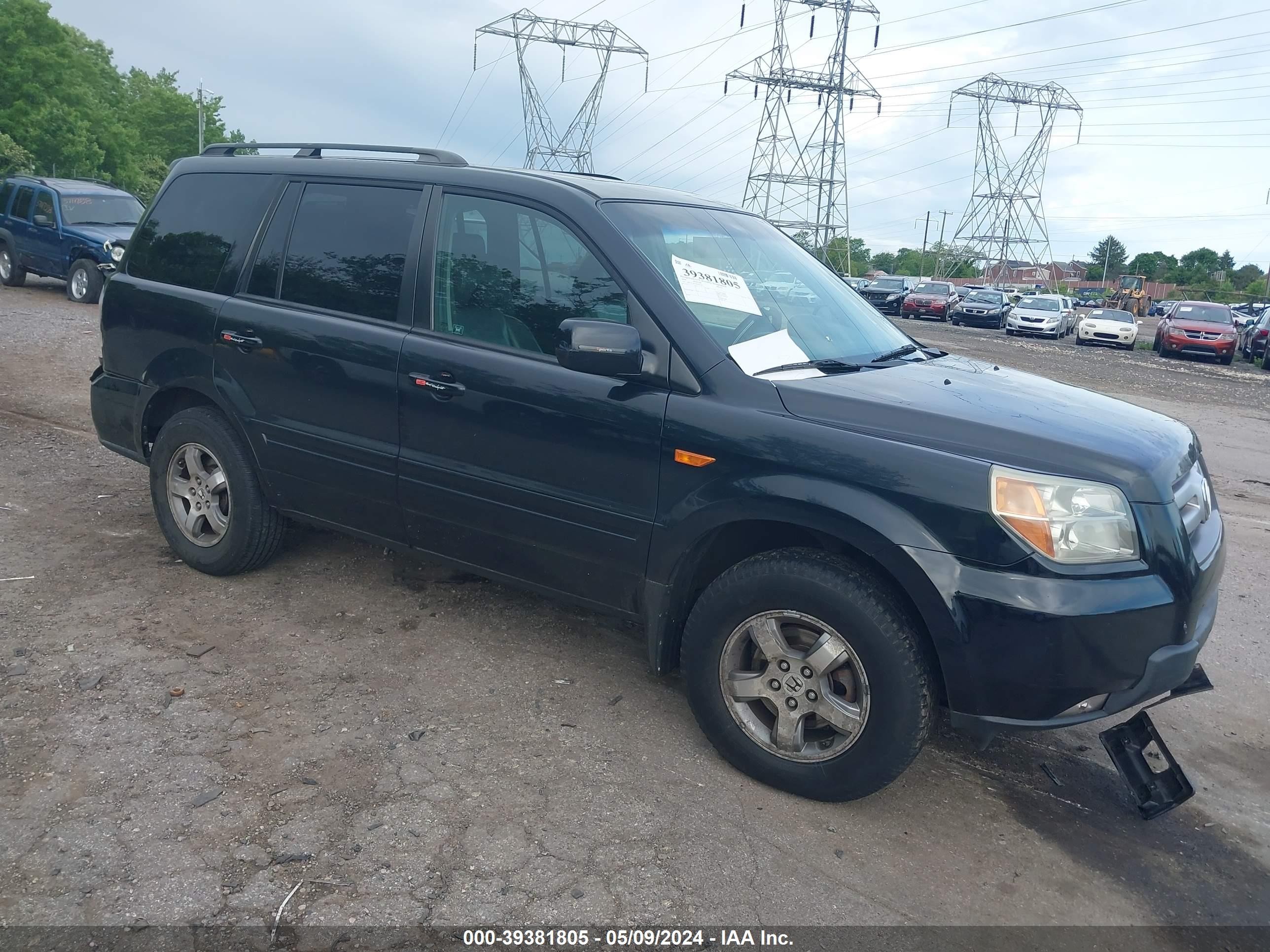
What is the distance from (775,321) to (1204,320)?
2625 centimetres

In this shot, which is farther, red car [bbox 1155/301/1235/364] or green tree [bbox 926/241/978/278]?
green tree [bbox 926/241/978/278]

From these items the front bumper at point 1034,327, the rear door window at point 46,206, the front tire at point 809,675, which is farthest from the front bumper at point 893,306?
the front tire at point 809,675

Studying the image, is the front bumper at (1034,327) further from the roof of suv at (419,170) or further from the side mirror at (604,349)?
the side mirror at (604,349)

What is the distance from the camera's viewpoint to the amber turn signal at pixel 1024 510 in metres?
2.71

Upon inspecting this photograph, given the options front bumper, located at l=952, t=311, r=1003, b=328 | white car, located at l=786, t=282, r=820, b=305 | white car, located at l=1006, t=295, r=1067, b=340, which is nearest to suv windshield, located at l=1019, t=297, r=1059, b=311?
white car, located at l=1006, t=295, r=1067, b=340

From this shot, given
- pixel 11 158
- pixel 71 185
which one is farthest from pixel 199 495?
pixel 11 158

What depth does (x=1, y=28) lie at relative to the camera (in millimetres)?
39562

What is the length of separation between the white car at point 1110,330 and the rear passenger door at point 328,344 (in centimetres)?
2858

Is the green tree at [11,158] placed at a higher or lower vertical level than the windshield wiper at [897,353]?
higher

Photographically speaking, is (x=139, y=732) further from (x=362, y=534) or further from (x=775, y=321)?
(x=775, y=321)

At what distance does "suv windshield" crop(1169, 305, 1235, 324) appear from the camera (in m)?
25.1

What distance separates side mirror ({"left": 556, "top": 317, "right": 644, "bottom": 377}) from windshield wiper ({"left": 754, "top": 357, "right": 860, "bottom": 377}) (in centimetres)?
47

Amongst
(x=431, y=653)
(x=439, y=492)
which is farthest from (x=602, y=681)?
(x=439, y=492)

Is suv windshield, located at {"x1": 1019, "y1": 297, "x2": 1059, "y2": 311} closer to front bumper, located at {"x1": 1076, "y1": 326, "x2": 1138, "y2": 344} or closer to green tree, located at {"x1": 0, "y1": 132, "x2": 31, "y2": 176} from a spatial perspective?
front bumper, located at {"x1": 1076, "y1": 326, "x2": 1138, "y2": 344}
